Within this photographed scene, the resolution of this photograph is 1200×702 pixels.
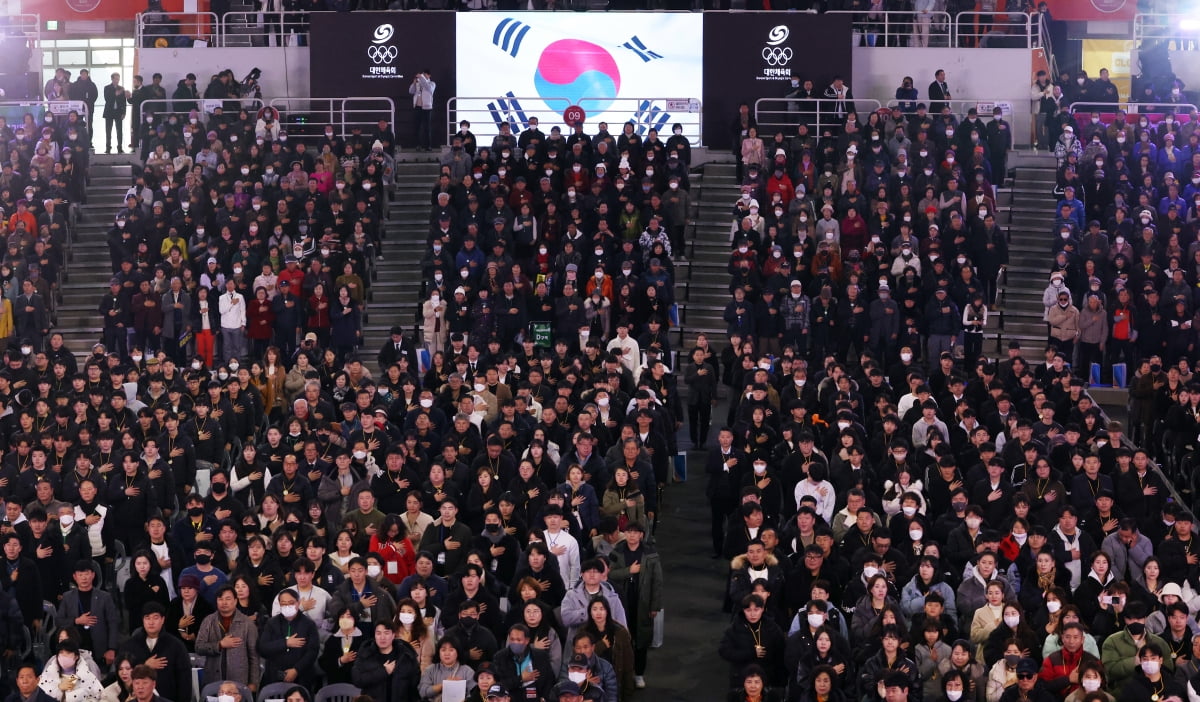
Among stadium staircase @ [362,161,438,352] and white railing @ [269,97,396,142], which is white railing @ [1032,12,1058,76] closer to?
stadium staircase @ [362,161,438,352]

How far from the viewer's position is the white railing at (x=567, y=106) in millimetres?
33531

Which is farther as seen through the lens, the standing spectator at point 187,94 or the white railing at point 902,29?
the white railing at point 902,29

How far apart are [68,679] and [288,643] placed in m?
1.76

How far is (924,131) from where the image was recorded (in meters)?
29.8

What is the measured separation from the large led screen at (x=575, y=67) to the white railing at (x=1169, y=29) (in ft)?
31.5

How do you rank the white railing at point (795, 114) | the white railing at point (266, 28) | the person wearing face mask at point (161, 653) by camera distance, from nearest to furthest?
the person wearing face mask at point (161, 653), the white railing at point (795, 114), the white railing at point (266, 28)

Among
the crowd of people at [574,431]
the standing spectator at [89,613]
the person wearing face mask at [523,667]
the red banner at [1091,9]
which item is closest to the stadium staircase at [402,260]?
the crowd of people at [574,431]

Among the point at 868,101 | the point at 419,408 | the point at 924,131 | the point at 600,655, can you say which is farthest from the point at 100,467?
the point at 868,101

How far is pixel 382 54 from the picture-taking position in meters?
34.0

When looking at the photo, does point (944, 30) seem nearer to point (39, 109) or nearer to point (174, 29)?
point (174, 29)

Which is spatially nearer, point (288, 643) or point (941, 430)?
point (288, 643)

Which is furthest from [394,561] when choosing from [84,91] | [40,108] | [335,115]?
[40,108]

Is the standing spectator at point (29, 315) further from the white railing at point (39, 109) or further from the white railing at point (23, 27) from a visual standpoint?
the white railing at point (23, 27)

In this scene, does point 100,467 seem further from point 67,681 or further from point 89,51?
point 89,51
